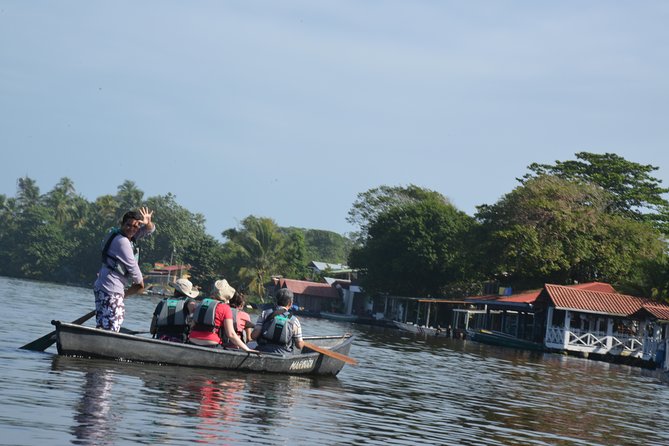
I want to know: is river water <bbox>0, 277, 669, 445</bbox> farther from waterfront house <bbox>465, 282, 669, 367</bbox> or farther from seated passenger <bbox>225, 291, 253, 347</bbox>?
waterfront house <bbox>465, 282, 669, 367</bbox>

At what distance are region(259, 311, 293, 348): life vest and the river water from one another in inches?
27.4

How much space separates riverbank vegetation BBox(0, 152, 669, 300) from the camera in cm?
6212

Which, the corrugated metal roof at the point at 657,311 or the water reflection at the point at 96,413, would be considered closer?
the water reflection at the point at 96,413

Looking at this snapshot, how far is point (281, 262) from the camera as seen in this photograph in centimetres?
9994

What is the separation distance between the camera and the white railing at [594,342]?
172ft

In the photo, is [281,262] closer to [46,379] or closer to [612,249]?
[612,249]

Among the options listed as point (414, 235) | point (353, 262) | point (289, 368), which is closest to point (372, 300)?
point (353, 262)

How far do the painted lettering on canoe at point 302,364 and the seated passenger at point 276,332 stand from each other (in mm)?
320

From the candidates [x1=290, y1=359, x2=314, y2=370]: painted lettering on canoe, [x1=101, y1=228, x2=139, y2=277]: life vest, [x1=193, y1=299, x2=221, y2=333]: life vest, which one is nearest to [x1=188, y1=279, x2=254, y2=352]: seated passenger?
[x1=193, y1=299, x2=221, y2=333]: life vest

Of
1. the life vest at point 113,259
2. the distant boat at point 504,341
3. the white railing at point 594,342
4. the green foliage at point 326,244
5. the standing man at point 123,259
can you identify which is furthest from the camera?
the green foliage at point 326,244

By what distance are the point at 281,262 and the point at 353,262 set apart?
12061mm

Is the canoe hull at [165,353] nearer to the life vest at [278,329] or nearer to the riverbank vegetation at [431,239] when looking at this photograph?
the life vest at [278,329]

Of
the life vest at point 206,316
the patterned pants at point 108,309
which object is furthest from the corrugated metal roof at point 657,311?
the patterned pants at point 108,309

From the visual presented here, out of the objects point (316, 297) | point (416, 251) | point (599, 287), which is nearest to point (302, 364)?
point (599, 287)
